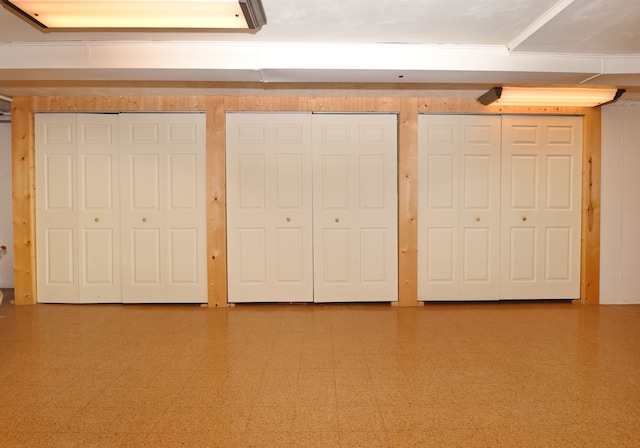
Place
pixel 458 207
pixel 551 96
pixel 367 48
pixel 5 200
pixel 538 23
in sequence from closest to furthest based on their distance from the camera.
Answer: pixel 538 23, pixel 367 48, pixel 551 96, pixel 458 207, pixel 5 200

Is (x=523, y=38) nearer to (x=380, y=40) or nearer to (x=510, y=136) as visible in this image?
(x=380, y=40)

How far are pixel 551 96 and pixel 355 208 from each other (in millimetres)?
2407

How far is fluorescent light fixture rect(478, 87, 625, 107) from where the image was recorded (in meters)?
4.90

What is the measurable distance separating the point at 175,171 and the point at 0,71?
6.36 ft

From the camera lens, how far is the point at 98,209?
559 centimetres

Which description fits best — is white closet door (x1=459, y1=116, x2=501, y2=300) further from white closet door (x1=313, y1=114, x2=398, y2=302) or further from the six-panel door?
the six-panel door

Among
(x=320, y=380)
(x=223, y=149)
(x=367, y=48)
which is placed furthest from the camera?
(x=223, y=149)

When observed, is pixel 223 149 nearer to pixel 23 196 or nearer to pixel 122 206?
pixel 122 206

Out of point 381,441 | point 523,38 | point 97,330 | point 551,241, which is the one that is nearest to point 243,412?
point 381,441

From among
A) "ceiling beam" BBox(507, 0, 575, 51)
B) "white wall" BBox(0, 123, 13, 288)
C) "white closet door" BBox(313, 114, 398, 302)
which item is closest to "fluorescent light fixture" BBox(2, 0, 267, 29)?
"ceiling beam" BBox(507, 0, 575, 51)

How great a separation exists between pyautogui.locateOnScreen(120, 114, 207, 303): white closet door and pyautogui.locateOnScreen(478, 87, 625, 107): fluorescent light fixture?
11.0ft

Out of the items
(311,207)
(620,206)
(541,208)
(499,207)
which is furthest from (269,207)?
(620,206)

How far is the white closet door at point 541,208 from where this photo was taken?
5676 mm

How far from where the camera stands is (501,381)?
3.16m
